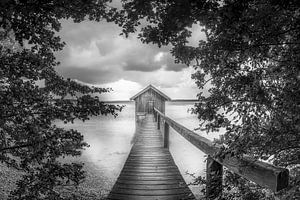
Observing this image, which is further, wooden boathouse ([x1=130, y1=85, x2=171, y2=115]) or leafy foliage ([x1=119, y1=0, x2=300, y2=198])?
wooden boathouse ([x1=130, y1=85, x2=171, y2=115])

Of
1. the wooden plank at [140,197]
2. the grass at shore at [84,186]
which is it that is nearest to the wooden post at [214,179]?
the wooden plank at [140,197]

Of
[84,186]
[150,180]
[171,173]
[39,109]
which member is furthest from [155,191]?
[84,186]

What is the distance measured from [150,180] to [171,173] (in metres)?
0.80

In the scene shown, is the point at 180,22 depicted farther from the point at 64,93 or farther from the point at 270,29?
the point at 64,93

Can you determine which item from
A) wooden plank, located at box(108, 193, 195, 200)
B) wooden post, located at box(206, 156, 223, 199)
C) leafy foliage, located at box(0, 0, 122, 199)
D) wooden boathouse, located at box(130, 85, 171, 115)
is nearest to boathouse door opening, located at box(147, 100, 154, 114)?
wooden boathouse, located at box(130, 85, 171, 115)

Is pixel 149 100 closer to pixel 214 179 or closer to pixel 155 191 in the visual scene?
pixel 155 191

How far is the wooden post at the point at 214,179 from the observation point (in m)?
2.49

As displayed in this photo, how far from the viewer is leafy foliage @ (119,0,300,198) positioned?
1.84 m

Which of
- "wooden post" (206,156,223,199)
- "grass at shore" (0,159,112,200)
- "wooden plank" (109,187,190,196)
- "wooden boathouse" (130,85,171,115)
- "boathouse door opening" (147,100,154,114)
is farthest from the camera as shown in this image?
"boathouse door opening" (147,100,154,114)

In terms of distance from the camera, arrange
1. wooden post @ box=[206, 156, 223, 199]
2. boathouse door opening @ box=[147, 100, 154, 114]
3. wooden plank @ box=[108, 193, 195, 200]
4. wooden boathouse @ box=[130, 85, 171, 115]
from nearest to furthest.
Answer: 1. wooden post @ box=[206, 156, 223, 199]
2. wooden plank @ box=[108, 193, 195, 200]
3. wooden boathouse @ box=[130, 85, 171, 115]
4. boathouse door opening @ box=[147, 100, 154, 114]

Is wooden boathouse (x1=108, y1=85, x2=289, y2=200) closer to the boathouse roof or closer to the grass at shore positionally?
the grass at shore

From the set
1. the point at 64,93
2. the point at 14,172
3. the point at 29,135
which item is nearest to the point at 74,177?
the point at 29,135

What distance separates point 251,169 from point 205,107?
114cm

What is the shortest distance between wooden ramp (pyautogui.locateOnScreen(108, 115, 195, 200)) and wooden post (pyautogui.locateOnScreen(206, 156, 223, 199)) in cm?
38
